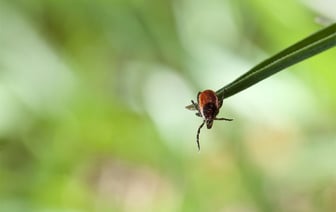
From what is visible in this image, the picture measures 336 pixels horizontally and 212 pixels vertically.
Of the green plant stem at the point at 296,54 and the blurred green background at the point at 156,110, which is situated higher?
the blurred green background at the point at 156,110

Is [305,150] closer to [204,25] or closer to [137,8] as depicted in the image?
[204,25]

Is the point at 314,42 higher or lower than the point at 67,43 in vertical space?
lower

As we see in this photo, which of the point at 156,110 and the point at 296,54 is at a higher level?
the point at 156,110

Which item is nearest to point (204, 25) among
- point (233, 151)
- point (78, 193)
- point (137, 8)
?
point (137, 8)

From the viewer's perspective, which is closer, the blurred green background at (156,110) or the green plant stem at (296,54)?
the green plant stem at (296,54)

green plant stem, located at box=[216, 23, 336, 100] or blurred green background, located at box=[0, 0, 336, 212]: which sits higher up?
blurred green background, located at box=[0, 0, 336, 212]

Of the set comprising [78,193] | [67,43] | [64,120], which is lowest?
[78,193]

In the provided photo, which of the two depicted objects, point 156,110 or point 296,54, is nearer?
point 296,54

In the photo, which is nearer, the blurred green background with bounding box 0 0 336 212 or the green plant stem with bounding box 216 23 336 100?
the green plant stem with bounding box 216 23 336 100
